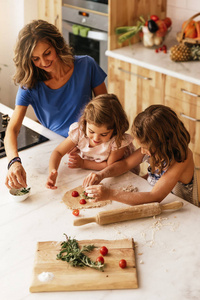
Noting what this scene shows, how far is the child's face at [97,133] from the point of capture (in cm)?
183

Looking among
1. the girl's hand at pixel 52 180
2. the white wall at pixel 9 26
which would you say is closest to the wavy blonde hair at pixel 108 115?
the girl's hand at pixel 52 180

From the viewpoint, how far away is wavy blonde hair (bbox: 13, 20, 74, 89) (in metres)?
1.99

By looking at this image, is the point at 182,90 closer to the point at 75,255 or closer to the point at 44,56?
the point at 44,56

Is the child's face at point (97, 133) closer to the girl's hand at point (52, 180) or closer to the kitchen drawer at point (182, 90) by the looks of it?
the girl's hand at point (52, 180)

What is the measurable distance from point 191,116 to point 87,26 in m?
1.20

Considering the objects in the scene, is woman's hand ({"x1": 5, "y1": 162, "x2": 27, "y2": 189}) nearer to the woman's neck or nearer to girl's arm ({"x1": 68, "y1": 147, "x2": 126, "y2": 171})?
girl's arm ({"x1": 68, "y1": 147, "x2": 126, "y2": 171})

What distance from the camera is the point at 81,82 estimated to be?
A: 225cm

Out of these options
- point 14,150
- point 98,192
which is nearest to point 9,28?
point 14,150

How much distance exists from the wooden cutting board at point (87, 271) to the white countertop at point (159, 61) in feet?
5.21

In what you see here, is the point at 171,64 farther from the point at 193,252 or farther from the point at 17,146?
the point at 193,252

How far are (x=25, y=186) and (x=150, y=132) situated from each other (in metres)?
0.56

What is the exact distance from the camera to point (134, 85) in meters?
3.21

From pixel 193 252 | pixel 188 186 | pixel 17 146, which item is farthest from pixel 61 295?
pixel 17 146

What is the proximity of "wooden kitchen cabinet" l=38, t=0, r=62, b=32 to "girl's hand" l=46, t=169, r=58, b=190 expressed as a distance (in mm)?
2264
